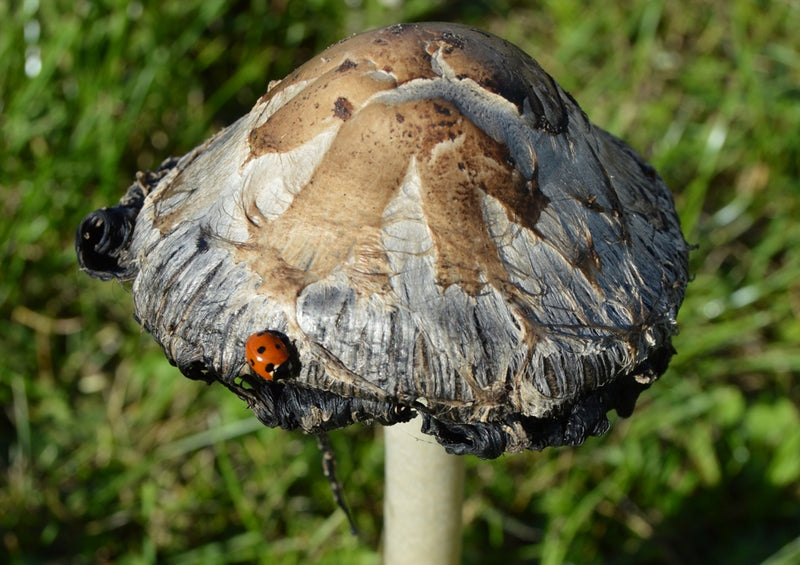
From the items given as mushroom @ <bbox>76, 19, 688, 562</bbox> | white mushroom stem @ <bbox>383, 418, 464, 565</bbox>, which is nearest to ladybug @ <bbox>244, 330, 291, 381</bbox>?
mushroom @ <bbox>76, 19, 688, 562</bbox>

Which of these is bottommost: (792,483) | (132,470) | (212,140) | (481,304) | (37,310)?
(792,483)

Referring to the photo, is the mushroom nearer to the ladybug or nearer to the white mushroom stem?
the ladybug

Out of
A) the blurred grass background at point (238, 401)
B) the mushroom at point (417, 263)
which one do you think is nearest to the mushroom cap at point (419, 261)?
the mushroom at point (417, 263)

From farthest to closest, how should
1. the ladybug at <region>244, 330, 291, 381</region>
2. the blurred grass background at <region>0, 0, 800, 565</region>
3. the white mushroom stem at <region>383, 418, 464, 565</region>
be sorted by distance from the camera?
1. the blurred grass background at <region>0, 0, 800, 565</region>
2. the white mushroom stem at <region>383, 418, 464, 565</region>
3. the ladybug at <region>244, 330, 291, 381</region>

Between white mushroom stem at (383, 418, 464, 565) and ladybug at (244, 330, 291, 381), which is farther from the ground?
ladybug at (244, 330, 291, 381)

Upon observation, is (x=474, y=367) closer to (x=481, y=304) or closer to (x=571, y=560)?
(x=481, y=304)

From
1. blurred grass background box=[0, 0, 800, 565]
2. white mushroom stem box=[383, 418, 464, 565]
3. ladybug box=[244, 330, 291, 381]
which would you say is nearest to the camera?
ladybug box=[244, 330, 291, 381]

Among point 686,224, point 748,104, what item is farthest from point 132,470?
point 748,104

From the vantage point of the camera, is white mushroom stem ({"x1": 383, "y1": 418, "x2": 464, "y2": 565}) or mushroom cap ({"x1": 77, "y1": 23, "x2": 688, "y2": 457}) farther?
white mushroom stem ({"x1": 383, "y1": 418, "x2": 464, "y2": 565})
